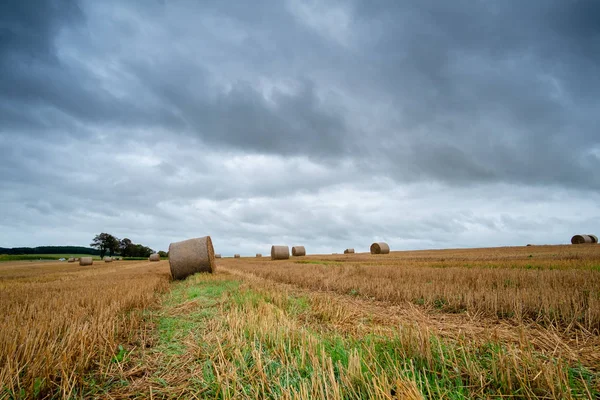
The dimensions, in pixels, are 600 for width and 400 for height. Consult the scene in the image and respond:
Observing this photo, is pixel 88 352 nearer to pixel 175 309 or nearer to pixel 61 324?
pixel 61 324

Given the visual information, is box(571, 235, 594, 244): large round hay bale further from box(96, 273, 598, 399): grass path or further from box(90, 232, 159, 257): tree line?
box(90, 232, 159, 257): tree line

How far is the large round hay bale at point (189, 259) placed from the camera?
14.4m

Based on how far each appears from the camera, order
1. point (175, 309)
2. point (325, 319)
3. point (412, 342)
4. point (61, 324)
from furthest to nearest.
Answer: point (175, 309) < point (325, 319) < point (61, 324) < point (412, 342)

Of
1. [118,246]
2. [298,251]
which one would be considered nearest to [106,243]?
[118,246]

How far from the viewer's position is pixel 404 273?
10.8 meters

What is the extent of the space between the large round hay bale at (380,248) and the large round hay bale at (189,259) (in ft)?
80.2

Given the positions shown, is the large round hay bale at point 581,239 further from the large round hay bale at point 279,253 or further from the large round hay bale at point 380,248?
the large round hay bale at point 279,253

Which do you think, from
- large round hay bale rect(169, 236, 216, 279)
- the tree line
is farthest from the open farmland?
the tree line

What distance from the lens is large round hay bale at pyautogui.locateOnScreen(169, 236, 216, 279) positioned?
14.4 m

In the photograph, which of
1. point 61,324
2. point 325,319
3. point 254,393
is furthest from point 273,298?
point 254,393

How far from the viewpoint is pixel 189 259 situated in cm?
1450

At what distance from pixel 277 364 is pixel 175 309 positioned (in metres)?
4.23

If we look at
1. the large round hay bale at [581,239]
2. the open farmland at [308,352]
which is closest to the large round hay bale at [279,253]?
the open farmland at [308,352]

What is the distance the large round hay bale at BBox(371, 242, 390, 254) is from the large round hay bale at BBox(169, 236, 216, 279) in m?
24.4
